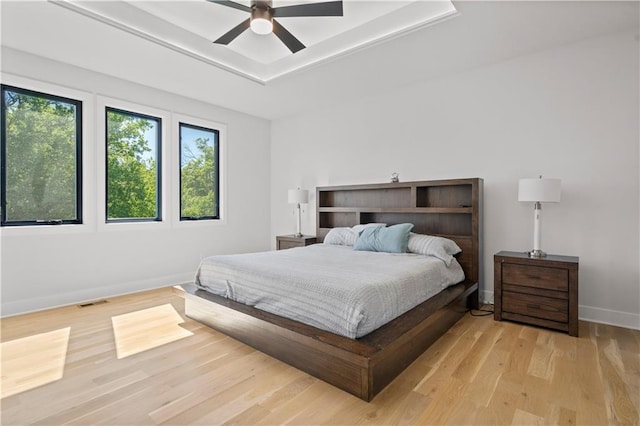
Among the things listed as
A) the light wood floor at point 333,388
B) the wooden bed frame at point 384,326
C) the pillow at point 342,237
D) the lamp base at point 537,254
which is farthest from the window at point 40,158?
the lamp base at point 537,254

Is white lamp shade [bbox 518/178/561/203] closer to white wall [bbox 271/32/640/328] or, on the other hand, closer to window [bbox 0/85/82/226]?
white wall [bbox 271/32/640/328]

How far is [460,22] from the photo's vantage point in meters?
2.79

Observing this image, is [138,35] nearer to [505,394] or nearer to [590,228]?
[505,394]

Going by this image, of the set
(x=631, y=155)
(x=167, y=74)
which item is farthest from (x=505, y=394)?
(x=167, y=74)

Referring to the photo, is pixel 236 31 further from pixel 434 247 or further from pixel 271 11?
pixel 434 247

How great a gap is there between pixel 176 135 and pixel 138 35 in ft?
5.63

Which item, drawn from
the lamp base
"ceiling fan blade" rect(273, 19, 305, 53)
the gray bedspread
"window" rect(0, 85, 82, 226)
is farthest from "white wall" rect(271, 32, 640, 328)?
"window" rect(0, 85, 82, 226)

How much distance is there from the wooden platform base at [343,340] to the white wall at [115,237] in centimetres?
173

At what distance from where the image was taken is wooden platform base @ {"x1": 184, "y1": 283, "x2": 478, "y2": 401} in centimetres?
185

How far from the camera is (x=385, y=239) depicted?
3.51 metres

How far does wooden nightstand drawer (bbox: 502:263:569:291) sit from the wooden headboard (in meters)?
0.42

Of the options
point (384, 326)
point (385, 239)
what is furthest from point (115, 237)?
point (384, 326)

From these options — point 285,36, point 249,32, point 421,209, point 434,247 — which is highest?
point 249,32

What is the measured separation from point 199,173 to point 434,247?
11.7 ft
